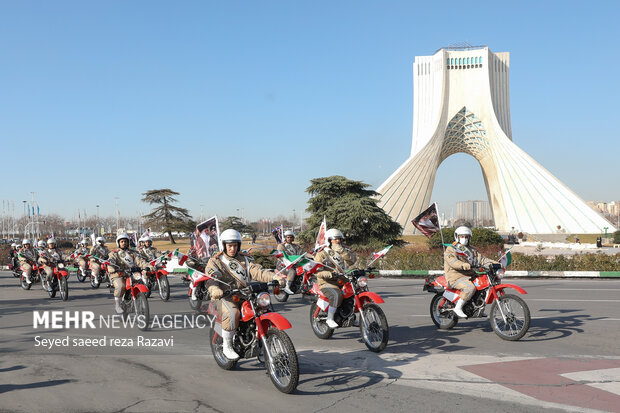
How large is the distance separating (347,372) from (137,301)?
5.11 m

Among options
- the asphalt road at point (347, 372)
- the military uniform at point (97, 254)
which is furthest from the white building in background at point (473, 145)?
the asphalt road at point (347, 372)

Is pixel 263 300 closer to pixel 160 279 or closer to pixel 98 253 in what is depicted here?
pixel 160 279

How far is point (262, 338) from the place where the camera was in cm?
572

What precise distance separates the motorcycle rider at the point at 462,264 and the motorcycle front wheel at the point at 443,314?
0.40 m

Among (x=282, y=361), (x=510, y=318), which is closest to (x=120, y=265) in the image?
(x=282, y=361)

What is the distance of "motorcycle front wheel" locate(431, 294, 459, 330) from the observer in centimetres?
877

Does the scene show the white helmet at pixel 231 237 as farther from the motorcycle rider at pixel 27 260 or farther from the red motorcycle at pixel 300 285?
the motorcycle rider at pixel 27 260

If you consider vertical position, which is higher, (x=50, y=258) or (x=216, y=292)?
(x=50, y=258)

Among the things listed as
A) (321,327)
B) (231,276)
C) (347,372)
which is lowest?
(347,372)

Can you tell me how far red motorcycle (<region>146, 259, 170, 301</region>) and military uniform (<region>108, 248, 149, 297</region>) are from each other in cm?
333

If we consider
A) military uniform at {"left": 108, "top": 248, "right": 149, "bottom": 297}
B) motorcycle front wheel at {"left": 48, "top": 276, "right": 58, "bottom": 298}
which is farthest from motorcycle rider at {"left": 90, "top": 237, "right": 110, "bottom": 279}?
military uniform at {"left": 108, "top": 248, "right": 149, "bottom": 297}

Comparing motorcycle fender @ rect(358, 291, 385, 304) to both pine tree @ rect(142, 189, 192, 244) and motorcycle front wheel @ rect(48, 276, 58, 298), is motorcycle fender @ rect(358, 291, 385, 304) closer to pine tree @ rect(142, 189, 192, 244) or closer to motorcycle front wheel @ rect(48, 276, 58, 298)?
motorcycle front wheel @ rect(48, 276, 58, 298)

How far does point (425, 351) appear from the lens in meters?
7.34

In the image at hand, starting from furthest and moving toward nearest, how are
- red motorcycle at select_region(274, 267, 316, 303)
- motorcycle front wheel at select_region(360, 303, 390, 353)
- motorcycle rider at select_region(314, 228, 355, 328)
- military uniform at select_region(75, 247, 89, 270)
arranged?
military uniform at select_region(75, 247, 89, 270), red motorcycle at select_region(274, 267, 316, 303), motorcycle rider at select_region(314, 228, 355, 328), motorcycle front wheel at select_region(360, 303, 390, 353)
